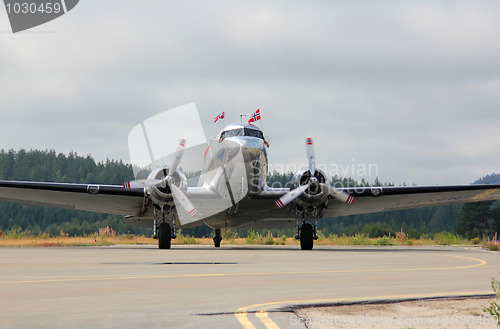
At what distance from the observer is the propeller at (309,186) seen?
1087 inches

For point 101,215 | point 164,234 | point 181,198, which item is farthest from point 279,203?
point 101,215

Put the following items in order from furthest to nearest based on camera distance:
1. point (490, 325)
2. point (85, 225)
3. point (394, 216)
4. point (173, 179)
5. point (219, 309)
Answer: point (394, 216), point (85, 225), point (173, 179), point (219, 309), point (490, 325)

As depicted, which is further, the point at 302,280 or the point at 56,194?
the point at 56,194

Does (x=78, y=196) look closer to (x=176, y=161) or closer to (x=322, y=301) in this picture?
(x=176, y=161)

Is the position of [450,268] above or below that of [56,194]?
below

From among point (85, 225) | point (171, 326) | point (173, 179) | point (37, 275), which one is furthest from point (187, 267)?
point (85, 225)

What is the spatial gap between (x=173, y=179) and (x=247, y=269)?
13260 millimetres

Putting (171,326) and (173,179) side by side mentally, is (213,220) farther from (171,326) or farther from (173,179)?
(171,326)

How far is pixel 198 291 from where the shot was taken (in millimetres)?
10172

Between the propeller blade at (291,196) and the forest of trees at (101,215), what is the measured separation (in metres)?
49.5

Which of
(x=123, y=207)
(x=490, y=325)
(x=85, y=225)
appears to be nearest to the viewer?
(x=490, y=325)

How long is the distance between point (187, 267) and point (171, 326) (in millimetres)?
8909

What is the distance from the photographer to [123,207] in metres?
31.9

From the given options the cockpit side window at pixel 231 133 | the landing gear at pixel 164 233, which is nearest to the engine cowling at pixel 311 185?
the cockpit side window at pixel 231 133
